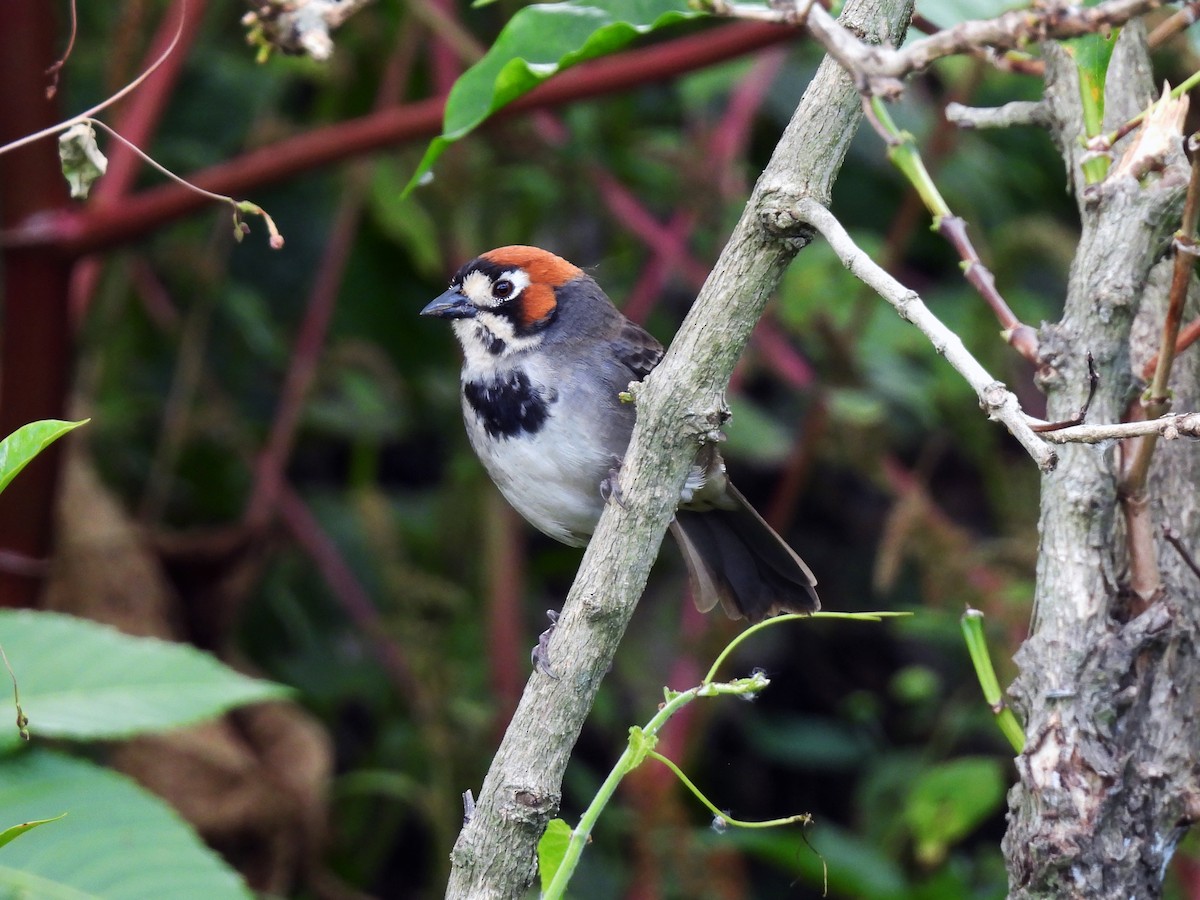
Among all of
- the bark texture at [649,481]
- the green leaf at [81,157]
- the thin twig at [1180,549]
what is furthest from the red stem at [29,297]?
the thin twig at [1180,549]

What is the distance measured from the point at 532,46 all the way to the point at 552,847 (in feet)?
3.74

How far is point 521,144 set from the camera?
4055 mm

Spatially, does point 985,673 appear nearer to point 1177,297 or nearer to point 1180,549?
point 1180,549

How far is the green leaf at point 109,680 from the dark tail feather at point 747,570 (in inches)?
40.7

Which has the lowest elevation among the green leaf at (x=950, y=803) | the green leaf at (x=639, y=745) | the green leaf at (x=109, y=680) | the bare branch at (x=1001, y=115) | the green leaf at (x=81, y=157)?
the green leaf at (x=950, y=803)

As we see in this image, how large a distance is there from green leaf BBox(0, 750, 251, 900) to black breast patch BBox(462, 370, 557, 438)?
1098 mm

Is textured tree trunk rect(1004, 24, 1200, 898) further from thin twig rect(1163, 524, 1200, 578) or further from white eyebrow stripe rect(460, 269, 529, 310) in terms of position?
white eyebrow stripe rect(460, 269, 529, 310)

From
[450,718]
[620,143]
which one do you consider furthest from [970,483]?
[450,718]

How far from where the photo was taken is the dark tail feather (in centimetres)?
301

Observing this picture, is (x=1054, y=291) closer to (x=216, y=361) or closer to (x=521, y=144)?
(x=521, y=144)

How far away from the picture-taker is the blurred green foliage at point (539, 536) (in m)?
3.88

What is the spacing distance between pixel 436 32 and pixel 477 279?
1192mm

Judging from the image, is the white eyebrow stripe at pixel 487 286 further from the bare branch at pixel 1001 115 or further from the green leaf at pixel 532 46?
the bare branch at pixel 1001 115

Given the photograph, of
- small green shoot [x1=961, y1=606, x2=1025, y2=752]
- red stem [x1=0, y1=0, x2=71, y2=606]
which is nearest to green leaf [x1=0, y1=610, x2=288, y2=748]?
red stem [x1=0, y1=0, x2=71, y2=606]
